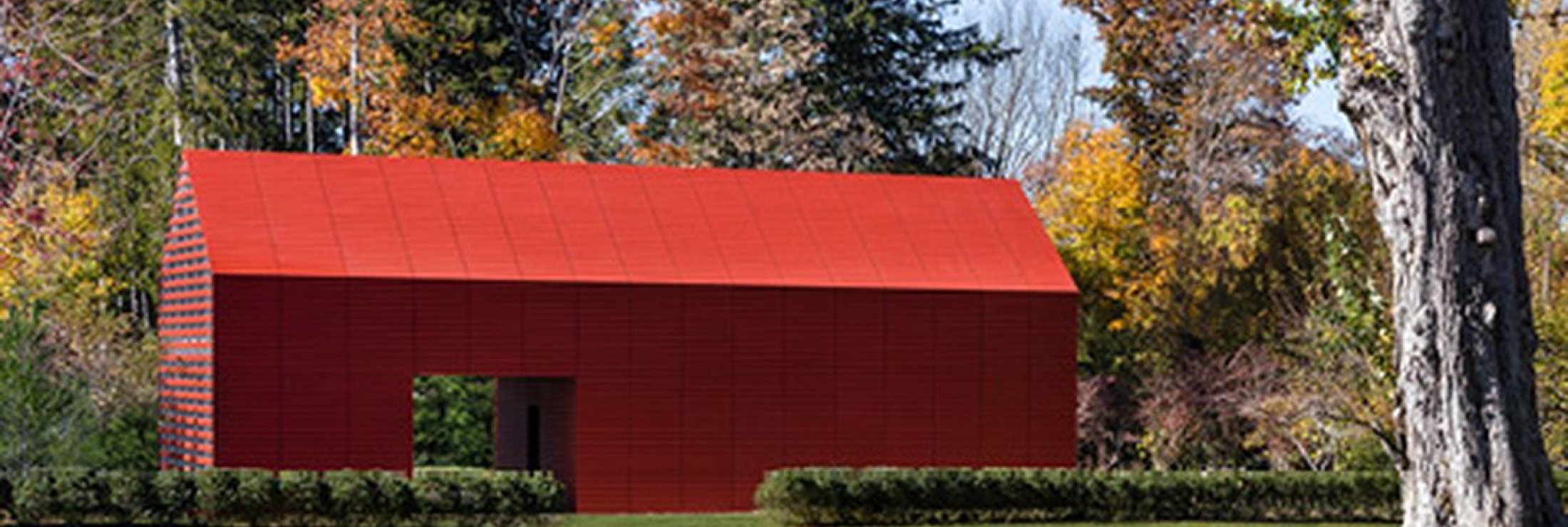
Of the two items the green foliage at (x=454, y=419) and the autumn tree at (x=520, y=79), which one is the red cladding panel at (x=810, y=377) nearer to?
the green foliage at (x=454, y=419)

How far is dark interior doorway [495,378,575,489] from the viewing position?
3009 centimetres

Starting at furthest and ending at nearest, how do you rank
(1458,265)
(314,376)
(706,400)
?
(706,400), (314,376), (1458,265)

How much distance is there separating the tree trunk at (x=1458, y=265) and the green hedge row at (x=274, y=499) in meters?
15.1

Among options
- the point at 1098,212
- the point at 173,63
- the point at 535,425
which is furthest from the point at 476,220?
the point at 173,63

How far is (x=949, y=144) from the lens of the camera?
50.0 metres

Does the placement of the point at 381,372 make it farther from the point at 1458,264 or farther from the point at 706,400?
the point at 1458,264

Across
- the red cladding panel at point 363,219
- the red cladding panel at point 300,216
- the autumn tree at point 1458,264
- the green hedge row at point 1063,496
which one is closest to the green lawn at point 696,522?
the green hedge row at point 1063,496

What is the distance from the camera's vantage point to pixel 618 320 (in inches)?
1164

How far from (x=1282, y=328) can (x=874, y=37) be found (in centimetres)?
1512

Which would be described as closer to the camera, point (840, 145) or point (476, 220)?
point (476, 220)

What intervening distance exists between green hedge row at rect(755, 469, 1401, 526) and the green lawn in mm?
412

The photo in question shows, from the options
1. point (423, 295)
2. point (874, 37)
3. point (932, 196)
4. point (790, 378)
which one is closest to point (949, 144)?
point (874, 37)

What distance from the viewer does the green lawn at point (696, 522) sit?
26609mm

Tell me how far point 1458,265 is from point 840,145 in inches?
1341
